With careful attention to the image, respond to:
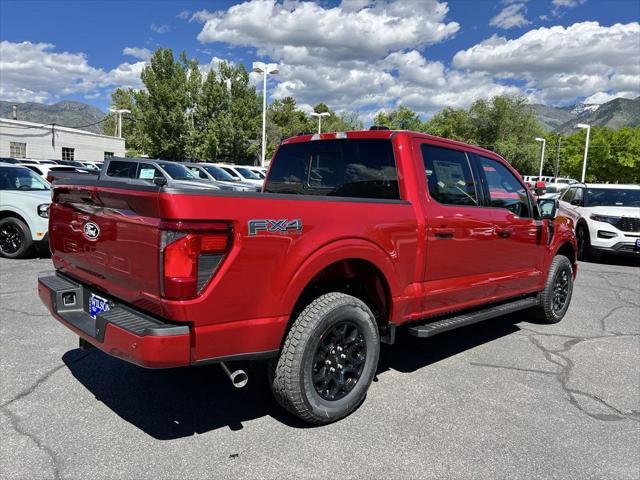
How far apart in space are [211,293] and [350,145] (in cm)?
204

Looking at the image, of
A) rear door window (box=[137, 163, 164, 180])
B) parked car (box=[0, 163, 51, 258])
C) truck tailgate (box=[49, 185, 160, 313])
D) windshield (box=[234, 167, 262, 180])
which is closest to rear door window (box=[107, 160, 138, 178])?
rear door window (box=[137, 163, 164, 180])

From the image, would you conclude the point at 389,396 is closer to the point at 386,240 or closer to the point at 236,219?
the point at 386,240

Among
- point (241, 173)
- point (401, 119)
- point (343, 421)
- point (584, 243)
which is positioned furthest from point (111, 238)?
point (401, 119)

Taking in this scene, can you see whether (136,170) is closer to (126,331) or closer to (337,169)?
(337,169)

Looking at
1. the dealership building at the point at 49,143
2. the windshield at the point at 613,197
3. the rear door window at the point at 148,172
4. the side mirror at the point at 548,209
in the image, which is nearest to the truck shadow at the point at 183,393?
the side mirror at the point at 548,209

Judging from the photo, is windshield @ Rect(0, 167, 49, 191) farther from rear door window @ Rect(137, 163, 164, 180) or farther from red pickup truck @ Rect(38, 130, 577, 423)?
red pickup truck @ Rect(38, 130, 577, 423)

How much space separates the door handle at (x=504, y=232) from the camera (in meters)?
4.51

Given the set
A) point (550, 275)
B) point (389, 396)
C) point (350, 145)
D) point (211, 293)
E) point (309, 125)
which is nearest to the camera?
point (211, 293)

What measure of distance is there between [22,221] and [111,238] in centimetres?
678

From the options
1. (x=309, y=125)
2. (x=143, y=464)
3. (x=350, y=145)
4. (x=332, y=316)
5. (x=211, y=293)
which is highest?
(x=309, y=125)

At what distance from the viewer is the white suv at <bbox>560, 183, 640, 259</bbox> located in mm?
10242

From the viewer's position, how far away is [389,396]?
3736 mm

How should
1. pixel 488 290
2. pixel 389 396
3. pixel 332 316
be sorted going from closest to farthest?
pixel 332 316 < pixel 389 396 < pixel 488 290

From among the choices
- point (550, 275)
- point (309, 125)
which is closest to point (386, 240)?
point (550, 275)
